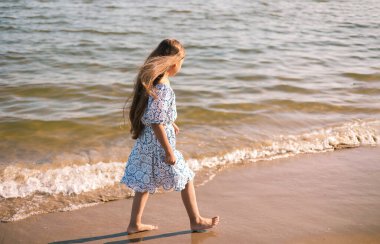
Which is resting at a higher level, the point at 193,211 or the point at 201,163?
the point at 193,211

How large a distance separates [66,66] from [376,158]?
5.43m

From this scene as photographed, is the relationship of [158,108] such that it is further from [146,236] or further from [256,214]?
[256,214]

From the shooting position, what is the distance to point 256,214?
12.3 ft

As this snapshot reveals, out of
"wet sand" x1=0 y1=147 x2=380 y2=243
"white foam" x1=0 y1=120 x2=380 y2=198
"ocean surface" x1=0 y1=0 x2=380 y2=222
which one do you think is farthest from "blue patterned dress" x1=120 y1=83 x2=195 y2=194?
"white foam" x1=0 y1=120 x2=380 y2=198

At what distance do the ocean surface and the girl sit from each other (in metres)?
0.79

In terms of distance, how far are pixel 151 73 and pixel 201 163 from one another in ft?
6.15

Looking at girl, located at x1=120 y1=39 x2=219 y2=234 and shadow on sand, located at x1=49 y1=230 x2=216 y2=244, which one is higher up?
girl, located at x1=120 y1=39 x2=219 y2=234

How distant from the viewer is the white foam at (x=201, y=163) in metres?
4.22

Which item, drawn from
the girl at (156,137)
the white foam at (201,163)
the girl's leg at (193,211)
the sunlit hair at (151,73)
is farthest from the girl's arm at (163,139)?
the white foam at (201,163)

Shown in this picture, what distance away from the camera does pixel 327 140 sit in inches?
214

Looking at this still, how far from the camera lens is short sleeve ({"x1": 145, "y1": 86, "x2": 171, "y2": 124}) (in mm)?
Result: 3230

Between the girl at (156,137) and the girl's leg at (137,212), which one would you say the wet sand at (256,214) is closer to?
the girl's leg at (137,212)

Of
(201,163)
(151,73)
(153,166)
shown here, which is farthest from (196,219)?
(201,163)

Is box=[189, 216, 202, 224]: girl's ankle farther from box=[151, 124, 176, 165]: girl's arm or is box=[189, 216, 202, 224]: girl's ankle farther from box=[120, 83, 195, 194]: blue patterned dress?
box=[151, 124, 176, 165]: girl's arm
